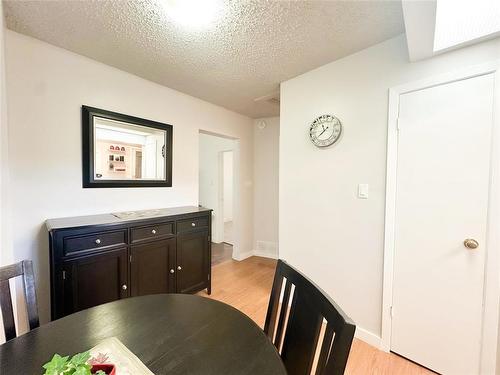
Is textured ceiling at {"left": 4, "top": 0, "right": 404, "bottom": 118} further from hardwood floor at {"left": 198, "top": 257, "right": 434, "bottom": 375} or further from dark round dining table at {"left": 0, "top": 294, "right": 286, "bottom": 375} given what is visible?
hardwood floor at {"left": 198, "top": 257, "right": 434, "bottom": 375}

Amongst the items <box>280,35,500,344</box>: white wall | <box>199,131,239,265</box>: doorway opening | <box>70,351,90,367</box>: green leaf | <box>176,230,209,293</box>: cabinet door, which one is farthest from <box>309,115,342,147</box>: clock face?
<box>199,131,239,265</box>: doorway opening

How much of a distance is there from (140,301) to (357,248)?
1.72m

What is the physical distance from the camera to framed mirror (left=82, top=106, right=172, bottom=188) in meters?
2.04

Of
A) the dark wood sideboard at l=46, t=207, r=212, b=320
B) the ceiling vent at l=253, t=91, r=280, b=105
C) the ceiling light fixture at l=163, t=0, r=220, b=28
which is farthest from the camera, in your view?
the ceiling vent at l=253, t=91, r=280, b=105

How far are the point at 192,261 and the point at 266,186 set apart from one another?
6.54 ft

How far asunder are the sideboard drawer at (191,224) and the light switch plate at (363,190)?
164 centimetres

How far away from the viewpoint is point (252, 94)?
2.85m

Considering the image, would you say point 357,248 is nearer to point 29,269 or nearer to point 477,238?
A: point 477,238

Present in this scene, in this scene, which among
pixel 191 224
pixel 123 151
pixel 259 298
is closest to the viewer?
pixel 123 151

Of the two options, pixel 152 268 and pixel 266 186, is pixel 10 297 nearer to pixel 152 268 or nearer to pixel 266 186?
pixel 152 268

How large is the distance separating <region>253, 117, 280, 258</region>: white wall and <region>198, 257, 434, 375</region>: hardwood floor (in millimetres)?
325

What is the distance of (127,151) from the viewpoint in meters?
2.34

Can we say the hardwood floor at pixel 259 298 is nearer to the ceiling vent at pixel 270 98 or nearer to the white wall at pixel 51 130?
the white wall at pixel 51 130

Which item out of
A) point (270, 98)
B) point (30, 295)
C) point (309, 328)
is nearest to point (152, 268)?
point (30, 295)
